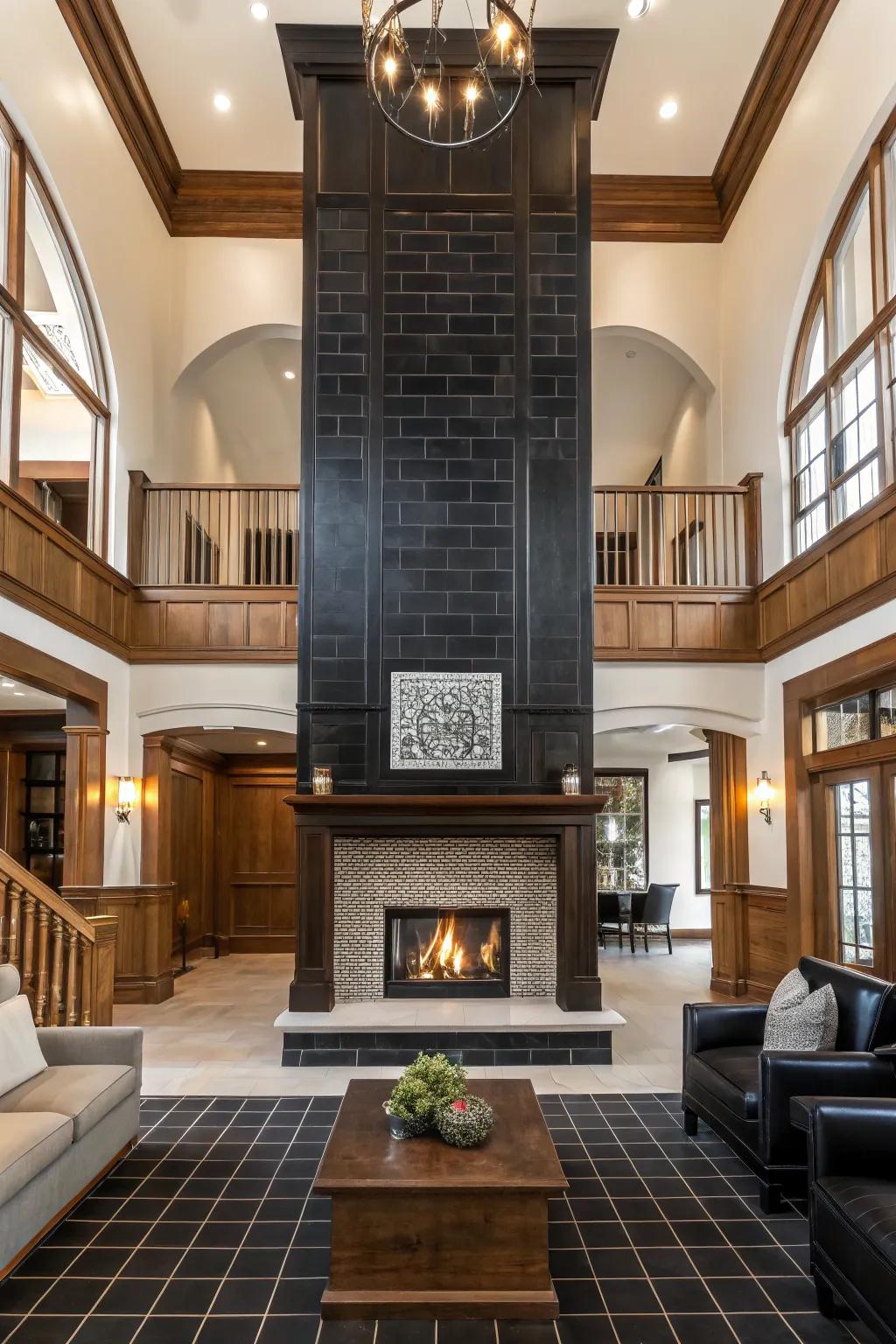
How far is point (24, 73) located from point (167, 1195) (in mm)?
6865

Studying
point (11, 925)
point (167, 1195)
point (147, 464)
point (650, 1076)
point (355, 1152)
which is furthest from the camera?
point (147, 464)

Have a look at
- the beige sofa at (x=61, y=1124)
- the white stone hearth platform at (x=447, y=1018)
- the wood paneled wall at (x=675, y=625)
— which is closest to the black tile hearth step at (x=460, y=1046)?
the white stone hearth platform at (x=447, y=1018)

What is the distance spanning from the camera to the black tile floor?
294 centimetres

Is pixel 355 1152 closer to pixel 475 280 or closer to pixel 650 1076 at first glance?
pixel 650 1076

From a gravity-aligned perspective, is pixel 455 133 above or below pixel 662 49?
below

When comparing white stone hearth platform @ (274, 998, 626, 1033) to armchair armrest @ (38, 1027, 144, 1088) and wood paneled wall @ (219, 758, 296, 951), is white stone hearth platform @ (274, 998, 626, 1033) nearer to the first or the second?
armchair armrest @ (38, 1027, 144, 1088)

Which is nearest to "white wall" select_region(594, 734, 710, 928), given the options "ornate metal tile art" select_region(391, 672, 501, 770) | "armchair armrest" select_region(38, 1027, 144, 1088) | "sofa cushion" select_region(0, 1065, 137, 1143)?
"ornate metal tile art" select_region(391, 672, 501, 770)

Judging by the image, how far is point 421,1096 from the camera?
11.4ft

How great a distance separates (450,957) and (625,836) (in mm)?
7428

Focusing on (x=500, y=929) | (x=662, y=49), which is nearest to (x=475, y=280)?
(x=662, y=49)

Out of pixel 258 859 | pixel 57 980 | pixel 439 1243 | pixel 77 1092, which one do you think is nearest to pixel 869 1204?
pixel 439 1243

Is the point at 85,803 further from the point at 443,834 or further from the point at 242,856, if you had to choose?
the point at 242,856

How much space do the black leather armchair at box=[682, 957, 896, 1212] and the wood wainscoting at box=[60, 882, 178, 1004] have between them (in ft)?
17.2

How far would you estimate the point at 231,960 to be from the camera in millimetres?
10891
